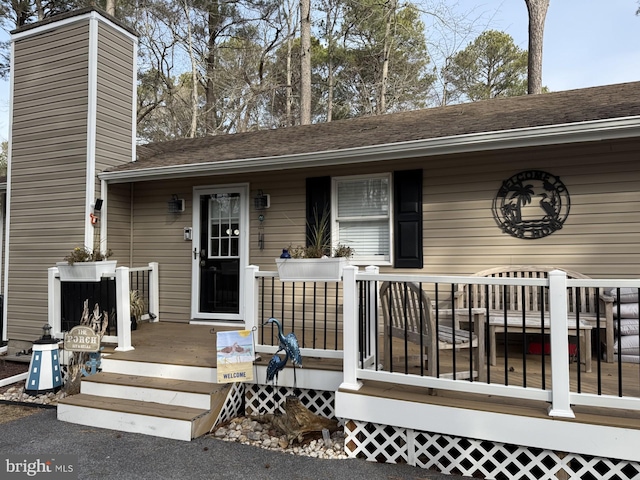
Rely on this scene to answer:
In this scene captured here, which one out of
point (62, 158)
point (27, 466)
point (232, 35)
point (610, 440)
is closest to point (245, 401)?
point (27, 466)

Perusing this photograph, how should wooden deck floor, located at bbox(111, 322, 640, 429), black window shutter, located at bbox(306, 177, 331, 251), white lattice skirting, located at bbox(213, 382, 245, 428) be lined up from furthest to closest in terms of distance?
1. black window shutter, located at bbox(306, 177, 331, 251)
2. white lattice skirting, located at bbox(213, 382, 245, 428)
3. wooden deck floor, located at bbox(111, 322, 640, 429)

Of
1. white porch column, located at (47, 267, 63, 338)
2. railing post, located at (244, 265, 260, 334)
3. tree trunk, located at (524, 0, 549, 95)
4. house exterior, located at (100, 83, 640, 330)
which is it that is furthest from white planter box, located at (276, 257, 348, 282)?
tree trunk, located at (524, 0, 549, 95)

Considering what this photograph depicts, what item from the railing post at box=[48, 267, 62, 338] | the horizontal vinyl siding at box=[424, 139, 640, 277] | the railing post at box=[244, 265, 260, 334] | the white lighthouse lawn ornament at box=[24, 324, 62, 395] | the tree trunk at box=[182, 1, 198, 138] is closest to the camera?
the railing post at box=[244, 265, 260, 334]

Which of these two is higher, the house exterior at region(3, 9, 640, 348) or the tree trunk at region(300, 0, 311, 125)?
the tree trunk at region(300, 0, 311, 125)

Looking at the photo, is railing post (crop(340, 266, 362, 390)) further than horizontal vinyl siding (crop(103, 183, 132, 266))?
No

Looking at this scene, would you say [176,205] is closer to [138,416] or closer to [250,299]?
[250,299]

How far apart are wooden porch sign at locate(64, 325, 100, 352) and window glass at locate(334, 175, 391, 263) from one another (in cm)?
278

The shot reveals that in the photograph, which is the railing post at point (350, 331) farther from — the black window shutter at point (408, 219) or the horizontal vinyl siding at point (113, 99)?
the horizontal vinyl siding at point (113, 99)

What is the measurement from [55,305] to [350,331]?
149 inches

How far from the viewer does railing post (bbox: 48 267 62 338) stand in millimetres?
4961

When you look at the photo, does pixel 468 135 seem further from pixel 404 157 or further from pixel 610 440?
pixel 610 440

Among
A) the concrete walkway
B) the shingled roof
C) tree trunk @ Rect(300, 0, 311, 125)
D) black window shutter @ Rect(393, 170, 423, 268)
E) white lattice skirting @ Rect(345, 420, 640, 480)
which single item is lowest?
the concrete walkway

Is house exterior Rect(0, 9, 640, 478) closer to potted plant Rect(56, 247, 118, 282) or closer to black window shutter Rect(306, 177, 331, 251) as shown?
black window shutter Rect(306, 177, 331, 251)

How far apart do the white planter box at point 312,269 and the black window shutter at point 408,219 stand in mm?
1169
